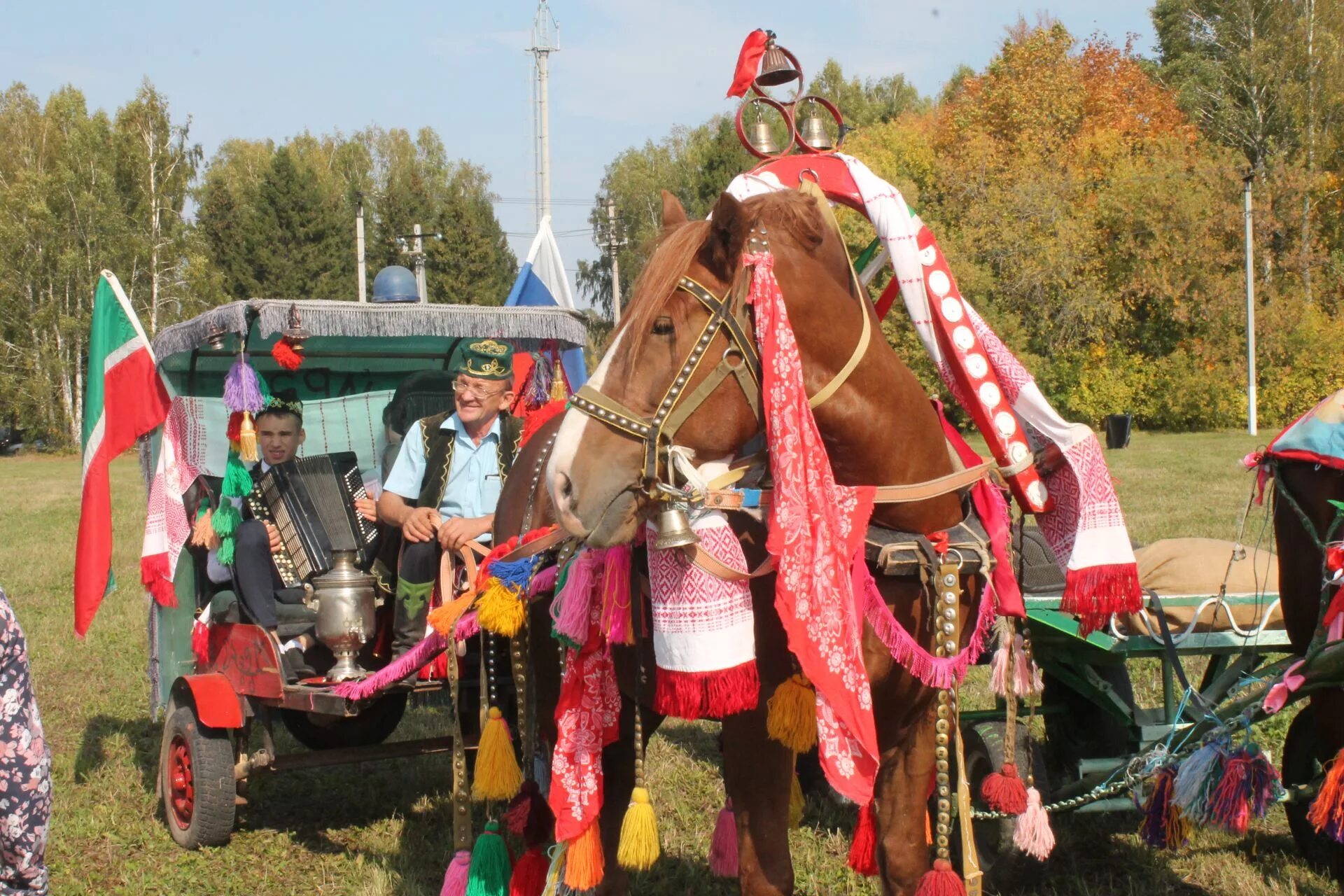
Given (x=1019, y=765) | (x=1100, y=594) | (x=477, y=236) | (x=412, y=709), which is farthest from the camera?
(x=477, y=236)

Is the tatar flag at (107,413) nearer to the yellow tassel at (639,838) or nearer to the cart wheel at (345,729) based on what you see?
the cart wheel at (345,729)

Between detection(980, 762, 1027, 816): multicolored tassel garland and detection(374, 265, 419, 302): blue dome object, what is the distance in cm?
450

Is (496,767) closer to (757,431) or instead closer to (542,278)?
(757,431)

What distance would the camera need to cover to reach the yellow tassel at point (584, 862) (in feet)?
11.4

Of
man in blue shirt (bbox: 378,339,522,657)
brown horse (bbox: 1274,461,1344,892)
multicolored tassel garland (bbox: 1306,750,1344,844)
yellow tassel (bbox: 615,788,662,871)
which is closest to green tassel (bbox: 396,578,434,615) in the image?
man in blue shirt (bbox: 378,339,522,657)

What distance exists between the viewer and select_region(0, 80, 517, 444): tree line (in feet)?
127

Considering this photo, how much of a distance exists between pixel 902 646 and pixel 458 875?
6.86ft

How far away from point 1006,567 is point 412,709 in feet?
17.9

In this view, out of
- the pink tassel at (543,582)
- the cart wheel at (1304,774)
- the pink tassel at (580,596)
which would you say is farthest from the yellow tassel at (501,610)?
the cart wheel at (1304,774)

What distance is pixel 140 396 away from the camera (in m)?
5.92

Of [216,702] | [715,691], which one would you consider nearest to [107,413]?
[216,702]

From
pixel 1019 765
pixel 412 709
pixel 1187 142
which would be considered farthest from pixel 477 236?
pixel 1019 765

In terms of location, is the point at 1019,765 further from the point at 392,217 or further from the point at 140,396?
the point at 392,217

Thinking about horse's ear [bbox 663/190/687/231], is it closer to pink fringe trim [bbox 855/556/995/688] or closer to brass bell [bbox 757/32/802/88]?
brass bell [bbox 757/32/802/88]
